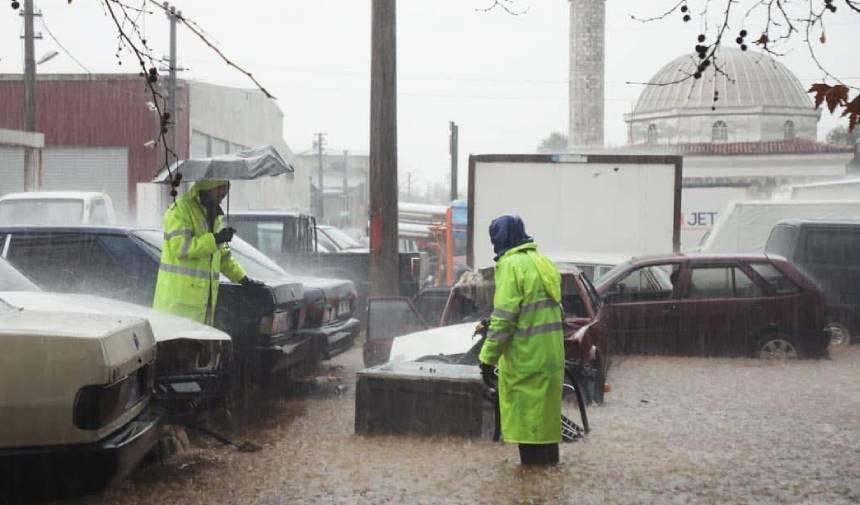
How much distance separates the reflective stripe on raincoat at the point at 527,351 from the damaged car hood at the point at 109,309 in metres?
1.67

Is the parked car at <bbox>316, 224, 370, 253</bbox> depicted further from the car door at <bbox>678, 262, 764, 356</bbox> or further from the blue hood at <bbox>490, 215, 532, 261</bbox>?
the blue hood at <bbox>490, 215, 532, 261</bbox>

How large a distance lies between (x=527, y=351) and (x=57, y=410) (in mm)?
2918

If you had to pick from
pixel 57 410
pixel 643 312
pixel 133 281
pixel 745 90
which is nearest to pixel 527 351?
pixel 57 410

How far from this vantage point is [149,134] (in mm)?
39000

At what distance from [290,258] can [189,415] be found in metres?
8.18

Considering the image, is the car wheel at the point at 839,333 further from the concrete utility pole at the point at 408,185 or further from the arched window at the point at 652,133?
the concrete utility pole at the point at 408,185

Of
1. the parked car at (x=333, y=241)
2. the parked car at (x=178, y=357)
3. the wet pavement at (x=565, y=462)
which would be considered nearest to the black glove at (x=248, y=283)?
the wet pavement at (x=565, y=462)

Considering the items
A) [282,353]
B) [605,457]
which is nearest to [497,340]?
[605,457]

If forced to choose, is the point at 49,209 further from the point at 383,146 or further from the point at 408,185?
the point at 408,185

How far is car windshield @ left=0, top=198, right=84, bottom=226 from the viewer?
696 inches

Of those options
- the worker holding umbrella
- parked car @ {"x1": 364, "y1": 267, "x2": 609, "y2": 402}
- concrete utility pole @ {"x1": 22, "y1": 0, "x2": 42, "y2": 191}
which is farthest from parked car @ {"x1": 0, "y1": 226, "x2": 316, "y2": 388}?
concrete utility pole @ {"x1": 22, "y1": 0, "x2": 42, "y2": 191}

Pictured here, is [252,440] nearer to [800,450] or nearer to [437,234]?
[800,450]

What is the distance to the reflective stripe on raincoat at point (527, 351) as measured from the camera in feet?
20.9

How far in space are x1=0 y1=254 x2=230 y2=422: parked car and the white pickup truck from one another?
12.2 metres
